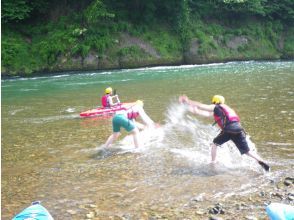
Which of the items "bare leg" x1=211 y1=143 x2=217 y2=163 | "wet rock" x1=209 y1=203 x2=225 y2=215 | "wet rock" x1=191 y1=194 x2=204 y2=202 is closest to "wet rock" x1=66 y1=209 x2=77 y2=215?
"wet rock" x1=191 y1=194 x2=204 y2=202

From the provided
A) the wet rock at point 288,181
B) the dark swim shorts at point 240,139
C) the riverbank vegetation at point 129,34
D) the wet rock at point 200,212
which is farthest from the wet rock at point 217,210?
the riverbank vegetation at point 129,34

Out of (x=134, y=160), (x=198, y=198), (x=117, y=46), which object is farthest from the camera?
(x=117, y=46)

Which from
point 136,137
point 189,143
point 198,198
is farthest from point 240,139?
point 136,137

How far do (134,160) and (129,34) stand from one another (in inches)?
1280

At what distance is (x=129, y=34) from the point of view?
4088cm

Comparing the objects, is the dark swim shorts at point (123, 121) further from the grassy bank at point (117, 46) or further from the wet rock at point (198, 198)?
the grassy bank at point (117, 46)

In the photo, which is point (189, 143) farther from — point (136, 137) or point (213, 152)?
point (213, 152)

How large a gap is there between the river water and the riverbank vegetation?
19147 mm

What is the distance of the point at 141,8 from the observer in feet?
142

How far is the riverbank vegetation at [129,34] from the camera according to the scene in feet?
122

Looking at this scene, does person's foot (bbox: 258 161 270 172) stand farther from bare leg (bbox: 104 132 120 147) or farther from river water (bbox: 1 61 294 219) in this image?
bare leg (bbox: 104 132 120 147)

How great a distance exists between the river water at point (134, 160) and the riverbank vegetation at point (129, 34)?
19147 millimetres

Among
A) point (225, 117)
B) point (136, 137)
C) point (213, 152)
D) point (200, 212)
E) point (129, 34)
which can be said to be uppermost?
point (129, 34)

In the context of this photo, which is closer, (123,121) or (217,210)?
(217,210)
